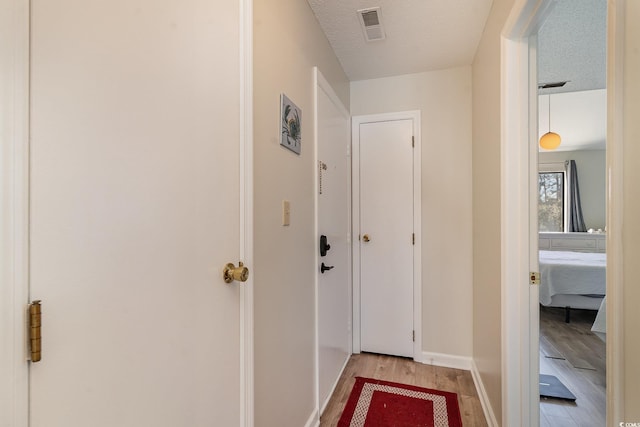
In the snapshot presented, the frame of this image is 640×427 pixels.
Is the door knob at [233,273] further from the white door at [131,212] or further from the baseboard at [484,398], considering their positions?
the baseboard at [484,398]

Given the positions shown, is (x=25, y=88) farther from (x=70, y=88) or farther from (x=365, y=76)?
(x=365, y=76)

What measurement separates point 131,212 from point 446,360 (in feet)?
8.79

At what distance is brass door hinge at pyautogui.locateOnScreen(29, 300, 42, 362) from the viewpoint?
475 millimetres

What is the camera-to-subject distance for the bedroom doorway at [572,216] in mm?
1951

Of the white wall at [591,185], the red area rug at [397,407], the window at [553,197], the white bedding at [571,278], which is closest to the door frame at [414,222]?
the red area rug at [397,407]

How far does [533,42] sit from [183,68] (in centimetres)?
160

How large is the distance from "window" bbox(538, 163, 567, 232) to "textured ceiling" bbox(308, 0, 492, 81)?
507cm

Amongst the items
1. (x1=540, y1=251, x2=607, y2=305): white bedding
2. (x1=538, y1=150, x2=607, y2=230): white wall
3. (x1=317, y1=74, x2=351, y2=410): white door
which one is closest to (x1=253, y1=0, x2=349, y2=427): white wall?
(x1=317, y1=74, x2=351, y2=410): white door

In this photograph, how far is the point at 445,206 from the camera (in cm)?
255

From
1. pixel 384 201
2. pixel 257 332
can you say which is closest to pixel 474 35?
pixel 384 201

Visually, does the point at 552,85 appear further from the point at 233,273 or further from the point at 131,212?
the point at 131,212

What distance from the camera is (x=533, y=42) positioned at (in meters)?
1.45

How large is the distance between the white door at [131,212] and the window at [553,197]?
706 cm

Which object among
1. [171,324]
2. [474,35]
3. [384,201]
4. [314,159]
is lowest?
[171,324]
